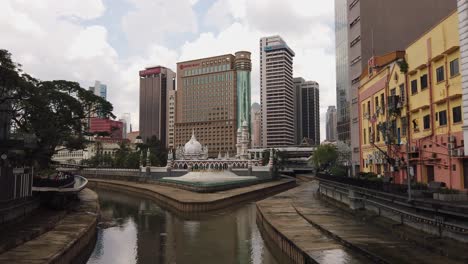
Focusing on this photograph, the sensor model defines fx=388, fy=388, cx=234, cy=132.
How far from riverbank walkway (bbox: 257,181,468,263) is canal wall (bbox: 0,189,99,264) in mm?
12869

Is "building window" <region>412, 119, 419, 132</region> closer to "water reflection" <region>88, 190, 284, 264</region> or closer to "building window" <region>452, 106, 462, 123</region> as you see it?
"building window" <region>452, 106, 462, 123</region>

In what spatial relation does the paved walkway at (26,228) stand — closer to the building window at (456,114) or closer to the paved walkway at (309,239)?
the paved walkway at (309,239)

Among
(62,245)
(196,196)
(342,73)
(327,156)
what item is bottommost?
(196,196)

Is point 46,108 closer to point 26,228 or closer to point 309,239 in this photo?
point 26,228

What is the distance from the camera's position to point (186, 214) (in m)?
43.7

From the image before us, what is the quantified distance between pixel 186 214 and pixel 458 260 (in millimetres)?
31250

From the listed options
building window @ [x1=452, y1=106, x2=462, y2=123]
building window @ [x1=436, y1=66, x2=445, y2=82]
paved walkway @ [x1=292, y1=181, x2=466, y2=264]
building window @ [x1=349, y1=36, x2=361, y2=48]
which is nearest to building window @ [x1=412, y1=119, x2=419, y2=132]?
building window @ [x1=436, y1=66, x2=445, y2=82]

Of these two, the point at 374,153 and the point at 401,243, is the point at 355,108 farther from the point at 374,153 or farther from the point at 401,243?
the point at 401,243

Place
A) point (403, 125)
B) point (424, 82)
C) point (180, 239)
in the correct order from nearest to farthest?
point (180, 239) → point (424, 82) → point (403, 125)

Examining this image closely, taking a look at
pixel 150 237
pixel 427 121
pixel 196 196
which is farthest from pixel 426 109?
pixel 196 196

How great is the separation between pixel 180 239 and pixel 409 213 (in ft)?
54.8

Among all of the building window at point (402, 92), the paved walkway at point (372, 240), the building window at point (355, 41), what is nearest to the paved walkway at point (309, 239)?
the paved walkway at point (372, 240)

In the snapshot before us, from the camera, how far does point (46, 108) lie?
43.2 meters

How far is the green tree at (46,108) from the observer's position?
110ft
